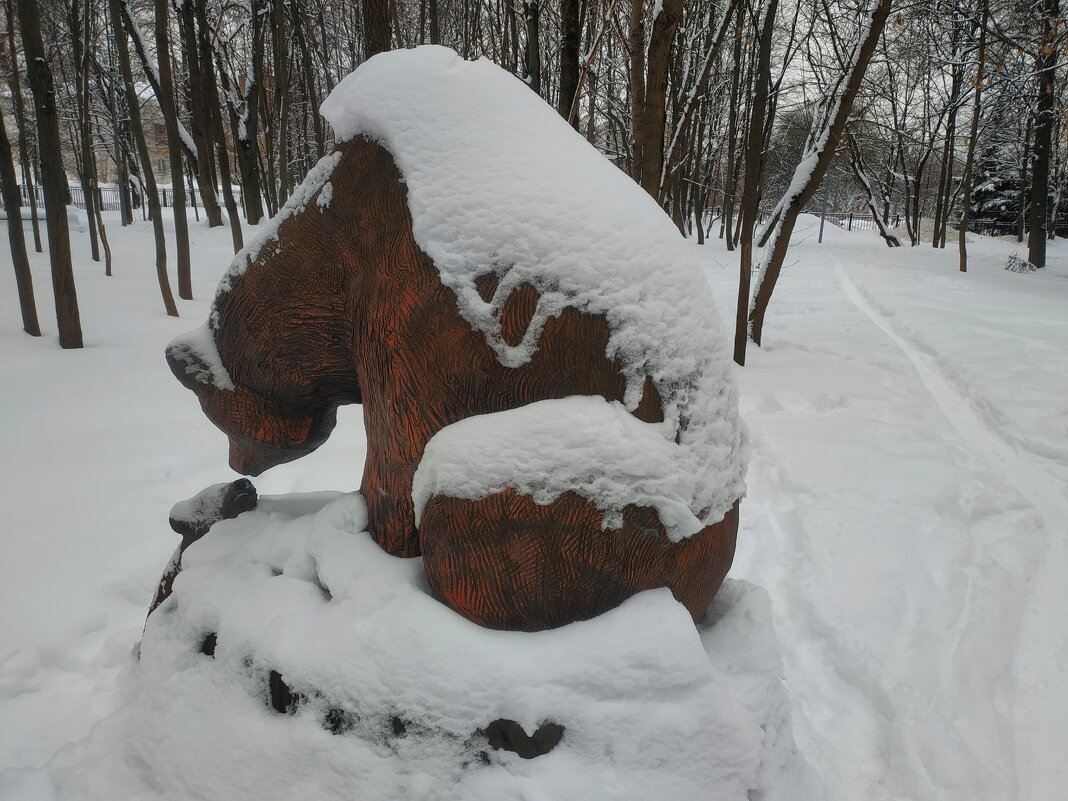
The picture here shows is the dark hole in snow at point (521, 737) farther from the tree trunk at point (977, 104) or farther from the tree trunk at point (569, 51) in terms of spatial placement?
the tree trunk at point (977, 104)

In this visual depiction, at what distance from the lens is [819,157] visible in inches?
212

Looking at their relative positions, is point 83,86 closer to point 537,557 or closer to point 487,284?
point 487,284

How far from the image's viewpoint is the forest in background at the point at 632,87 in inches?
200

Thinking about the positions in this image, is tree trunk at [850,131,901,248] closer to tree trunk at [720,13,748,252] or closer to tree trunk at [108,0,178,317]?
tree trunk at [720,13,748,252]

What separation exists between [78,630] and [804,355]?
19.1ft

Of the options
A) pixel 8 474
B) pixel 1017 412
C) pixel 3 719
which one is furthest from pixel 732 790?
pixel 1017 412

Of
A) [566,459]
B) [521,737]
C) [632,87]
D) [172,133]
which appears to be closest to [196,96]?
[172,133]

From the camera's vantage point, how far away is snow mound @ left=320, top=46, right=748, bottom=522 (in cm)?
128

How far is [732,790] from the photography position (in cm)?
119

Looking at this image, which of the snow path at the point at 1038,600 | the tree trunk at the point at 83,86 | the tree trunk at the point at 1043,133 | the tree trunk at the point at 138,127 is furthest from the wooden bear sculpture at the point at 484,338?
the tree trunk at the point at 1043,133

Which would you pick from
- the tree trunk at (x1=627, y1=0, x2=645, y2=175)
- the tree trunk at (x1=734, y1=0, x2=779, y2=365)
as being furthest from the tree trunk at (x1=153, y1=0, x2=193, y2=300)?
the tree trunk at (x1=734, y1=0, x2=779, y2=365)

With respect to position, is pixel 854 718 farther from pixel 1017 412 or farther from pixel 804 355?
pixel 804 355

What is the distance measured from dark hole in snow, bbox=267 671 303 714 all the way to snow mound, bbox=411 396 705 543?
19.4 inches

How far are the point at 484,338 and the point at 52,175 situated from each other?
5911 millimetres
